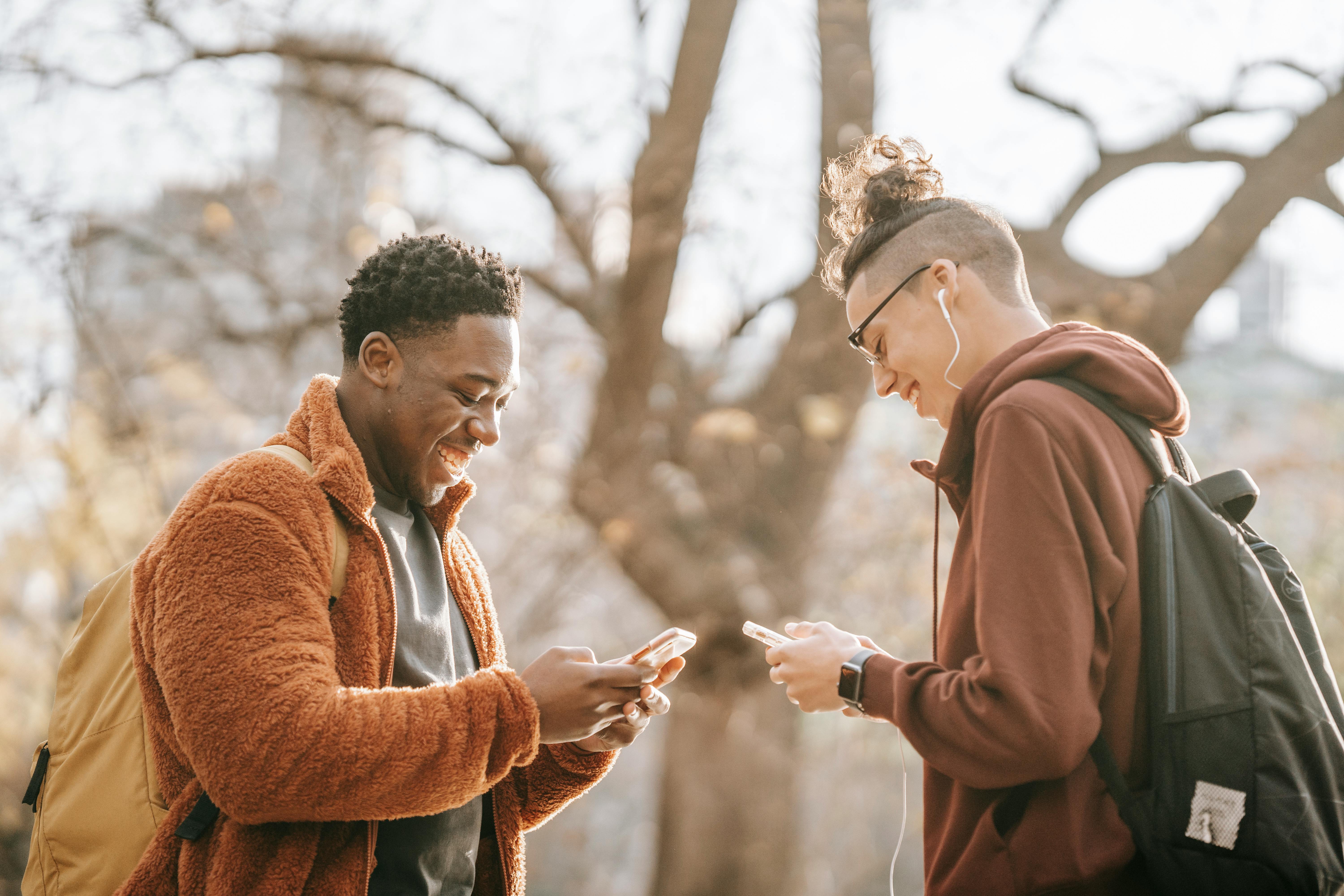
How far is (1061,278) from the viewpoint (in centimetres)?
512

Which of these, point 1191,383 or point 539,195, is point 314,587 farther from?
point 1191,383

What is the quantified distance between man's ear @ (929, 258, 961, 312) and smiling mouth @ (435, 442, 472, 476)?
3.32ft

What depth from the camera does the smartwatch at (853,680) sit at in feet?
5.67

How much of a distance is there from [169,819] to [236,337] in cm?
459

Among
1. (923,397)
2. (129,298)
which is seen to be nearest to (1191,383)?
(923,397)

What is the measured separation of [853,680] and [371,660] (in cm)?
84

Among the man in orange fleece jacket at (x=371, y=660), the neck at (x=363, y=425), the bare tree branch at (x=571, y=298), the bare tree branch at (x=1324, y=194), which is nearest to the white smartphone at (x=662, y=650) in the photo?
the man in orange fleece jacket at (x=371, y=660)

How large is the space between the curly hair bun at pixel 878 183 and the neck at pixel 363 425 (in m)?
1.11

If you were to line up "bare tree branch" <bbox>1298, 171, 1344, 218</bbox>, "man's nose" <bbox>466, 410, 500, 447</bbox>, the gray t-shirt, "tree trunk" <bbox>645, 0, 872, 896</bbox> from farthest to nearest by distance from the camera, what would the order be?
"tree trunk" <bbox>645, 0, 872, 896</bbox> < "bare tree branch" <bbox>1298, 171, 1344, 218</bbox> < "man's nose" <bbox>466, 410, 500, 447</bbox> < the gray t-shirt

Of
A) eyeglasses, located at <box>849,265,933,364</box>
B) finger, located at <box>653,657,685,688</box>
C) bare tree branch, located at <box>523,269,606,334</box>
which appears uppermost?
bare tree branch, located at <box>523,269,606,334</box>

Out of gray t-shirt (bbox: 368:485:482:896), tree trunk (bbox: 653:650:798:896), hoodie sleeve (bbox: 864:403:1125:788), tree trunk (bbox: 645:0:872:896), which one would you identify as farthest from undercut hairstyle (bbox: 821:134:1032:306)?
tree trunk (bbox: 653:650:798:896)

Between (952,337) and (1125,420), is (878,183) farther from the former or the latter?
(1125,420)

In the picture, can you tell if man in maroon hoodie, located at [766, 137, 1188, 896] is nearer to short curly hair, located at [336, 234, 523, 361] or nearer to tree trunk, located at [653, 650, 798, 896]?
short curly hair, located at [336, 234, 523, 361]

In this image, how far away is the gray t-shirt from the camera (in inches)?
69.7
